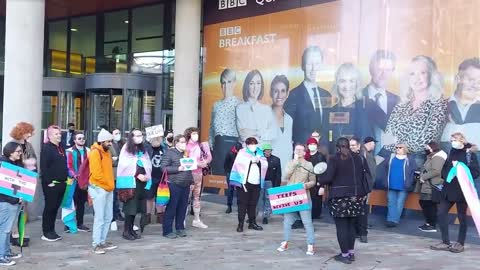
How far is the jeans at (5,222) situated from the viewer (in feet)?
21.8

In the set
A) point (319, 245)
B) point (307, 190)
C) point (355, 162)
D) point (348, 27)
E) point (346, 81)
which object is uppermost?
point (348, 27)

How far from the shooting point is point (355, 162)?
714 cm

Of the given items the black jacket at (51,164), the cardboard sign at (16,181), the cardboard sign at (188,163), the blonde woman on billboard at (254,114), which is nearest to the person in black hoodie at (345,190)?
the cardboard sign at (188,163)

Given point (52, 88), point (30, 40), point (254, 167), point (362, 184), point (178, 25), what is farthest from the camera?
A: point (52, 88)

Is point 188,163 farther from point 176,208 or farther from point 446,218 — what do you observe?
point 446,218

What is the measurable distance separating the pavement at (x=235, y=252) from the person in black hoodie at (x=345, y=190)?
15.4 inches

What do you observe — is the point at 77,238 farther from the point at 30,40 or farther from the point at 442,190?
the point at 442,190

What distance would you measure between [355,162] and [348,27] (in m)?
4.93

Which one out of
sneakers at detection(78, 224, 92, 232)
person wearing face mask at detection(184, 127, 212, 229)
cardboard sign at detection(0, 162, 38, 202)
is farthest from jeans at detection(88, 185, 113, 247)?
person wearing face mask at detection(184, 127, 212, 229)

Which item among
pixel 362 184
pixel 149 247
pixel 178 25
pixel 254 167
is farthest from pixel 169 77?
pixel 362 184

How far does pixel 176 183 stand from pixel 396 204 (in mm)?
4210

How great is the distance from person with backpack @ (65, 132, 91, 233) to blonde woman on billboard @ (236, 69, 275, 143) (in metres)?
5.15

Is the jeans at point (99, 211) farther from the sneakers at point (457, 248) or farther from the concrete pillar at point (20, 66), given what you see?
the sneakers at point (457, 248)

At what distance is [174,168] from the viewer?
848cm
